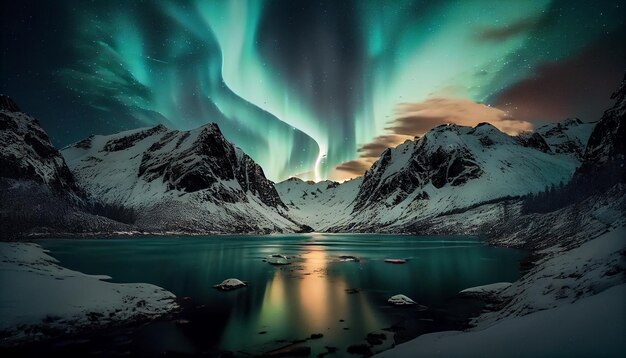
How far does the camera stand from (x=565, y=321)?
1390 cm

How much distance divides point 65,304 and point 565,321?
30308mm

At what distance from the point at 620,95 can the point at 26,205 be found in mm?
261256

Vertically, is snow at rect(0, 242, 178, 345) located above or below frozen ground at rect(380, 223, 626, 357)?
below

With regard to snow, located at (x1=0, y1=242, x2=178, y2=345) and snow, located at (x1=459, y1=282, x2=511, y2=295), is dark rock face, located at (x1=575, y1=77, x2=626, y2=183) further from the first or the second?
snow, located at (x1=0, y1=242, x2=178, y2=345)

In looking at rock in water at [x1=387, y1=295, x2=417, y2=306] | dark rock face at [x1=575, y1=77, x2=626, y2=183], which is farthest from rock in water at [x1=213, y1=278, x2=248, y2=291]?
dark rock face at [x1=575, y1=77, x2=626, y2=183]

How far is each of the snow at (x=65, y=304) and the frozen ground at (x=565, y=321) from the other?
20.3m

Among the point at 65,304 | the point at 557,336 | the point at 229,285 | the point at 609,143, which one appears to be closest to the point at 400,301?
the point at 229,285

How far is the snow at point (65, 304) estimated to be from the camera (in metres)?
21.3

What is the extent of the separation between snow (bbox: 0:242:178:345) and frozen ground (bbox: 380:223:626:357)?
801 inches

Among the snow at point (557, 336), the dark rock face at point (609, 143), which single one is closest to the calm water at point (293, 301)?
the snow at point (557, 336)

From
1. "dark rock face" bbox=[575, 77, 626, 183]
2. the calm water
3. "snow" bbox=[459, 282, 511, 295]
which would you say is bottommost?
the calm water

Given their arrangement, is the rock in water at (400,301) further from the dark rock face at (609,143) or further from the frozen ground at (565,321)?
the dark rock face at (609,143)

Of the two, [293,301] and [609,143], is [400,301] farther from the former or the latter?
[609,143]

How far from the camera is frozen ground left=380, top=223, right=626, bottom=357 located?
11.9 m
